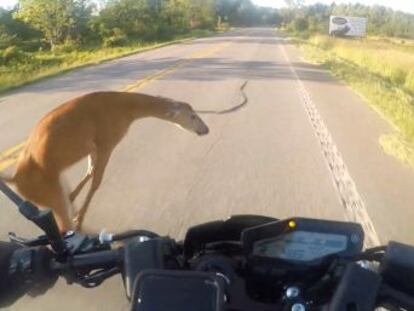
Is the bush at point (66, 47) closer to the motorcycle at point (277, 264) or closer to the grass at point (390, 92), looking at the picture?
the grass at point (390, 92)

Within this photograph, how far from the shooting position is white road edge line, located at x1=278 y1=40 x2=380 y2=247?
5403mm

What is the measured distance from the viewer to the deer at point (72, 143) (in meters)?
4.45

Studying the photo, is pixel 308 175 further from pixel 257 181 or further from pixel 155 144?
pixel 155 144

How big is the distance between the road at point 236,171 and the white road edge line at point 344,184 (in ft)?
0.05

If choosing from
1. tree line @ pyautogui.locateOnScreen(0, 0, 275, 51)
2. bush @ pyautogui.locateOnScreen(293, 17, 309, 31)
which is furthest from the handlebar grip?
bush @ pyautogui.locateOnScreen(293, 17, 309, 31)

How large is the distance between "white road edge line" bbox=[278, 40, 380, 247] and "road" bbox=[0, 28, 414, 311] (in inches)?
0.6

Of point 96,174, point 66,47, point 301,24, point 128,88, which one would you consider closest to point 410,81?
point 128,88

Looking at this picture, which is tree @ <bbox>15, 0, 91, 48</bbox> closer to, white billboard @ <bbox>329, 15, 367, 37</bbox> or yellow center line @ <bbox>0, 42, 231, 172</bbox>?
yellow center line @ <bbox>0, 42, 231, 172</bbox>

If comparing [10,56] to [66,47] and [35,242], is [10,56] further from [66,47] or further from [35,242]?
[35,242]

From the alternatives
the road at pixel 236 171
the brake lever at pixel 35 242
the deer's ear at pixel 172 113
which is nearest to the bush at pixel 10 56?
the road at pixel 236 171

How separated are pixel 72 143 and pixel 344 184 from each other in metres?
3.28

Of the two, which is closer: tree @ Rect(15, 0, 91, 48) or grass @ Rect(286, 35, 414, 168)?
grass @ Rect(286, 35, 414, 168)

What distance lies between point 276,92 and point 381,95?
2.58 metres

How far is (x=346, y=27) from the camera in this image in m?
76.4
